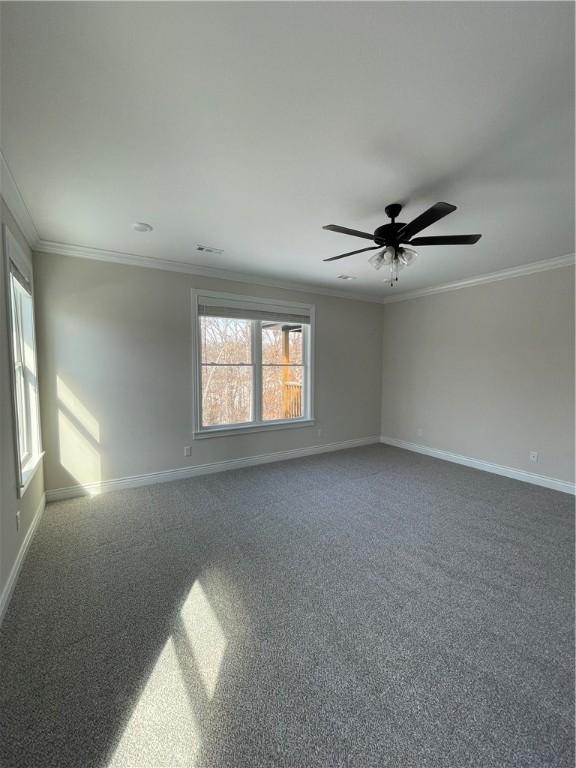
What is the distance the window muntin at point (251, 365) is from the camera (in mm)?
4309

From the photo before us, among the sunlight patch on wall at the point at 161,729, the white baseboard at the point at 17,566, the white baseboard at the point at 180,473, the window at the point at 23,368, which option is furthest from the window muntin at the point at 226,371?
the sunlight patch on wall at the point at 161,729

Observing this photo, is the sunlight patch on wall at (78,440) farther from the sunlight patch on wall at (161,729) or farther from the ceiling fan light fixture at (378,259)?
the ceiling fan light fixture at (378,259)

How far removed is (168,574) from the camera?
2268 millimetres

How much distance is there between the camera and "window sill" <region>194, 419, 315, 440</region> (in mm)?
4254

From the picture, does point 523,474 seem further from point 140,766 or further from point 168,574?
point 140,766

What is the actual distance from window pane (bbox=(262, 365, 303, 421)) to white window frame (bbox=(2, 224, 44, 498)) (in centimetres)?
267

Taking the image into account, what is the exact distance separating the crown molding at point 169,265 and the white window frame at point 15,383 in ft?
1.47

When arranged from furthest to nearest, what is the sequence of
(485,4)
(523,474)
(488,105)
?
(523,474), (488,105), (485,4)

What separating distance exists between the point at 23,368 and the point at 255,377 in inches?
102

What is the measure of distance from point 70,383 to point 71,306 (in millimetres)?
821

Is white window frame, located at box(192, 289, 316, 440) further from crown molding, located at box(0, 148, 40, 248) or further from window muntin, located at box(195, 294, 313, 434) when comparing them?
crown molding, located at box(0, 148, 40, 248)

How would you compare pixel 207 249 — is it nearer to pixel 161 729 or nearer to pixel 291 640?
pixel 291 640

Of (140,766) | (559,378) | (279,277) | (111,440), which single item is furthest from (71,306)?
(559,378)

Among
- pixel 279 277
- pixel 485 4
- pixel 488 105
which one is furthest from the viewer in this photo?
pixel 279 277
